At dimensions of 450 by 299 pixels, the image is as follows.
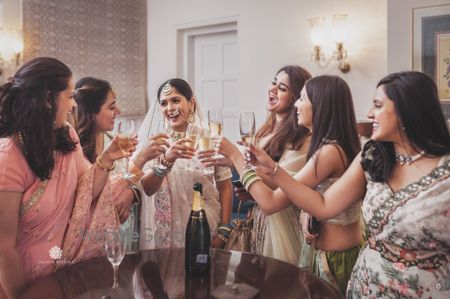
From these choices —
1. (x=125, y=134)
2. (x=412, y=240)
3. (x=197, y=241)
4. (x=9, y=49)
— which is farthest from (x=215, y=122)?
(x=9, y=49)

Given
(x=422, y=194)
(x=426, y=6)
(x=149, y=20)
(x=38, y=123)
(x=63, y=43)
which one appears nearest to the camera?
(x=422, y=194)

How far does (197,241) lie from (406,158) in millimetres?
804

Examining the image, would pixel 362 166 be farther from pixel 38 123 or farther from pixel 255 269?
pixel 38 123

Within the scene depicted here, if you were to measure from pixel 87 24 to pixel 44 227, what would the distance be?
443 centimetres

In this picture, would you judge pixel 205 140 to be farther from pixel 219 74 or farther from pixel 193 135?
pixel 219 74

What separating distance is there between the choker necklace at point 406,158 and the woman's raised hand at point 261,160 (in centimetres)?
44

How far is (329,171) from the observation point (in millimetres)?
1858

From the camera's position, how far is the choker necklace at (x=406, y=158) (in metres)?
1.53

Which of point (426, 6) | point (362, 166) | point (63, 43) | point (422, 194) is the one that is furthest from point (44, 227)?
point (63, 43)

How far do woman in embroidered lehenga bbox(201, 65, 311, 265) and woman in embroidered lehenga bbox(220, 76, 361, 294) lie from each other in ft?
0.85

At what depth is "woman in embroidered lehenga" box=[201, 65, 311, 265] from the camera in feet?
7.23

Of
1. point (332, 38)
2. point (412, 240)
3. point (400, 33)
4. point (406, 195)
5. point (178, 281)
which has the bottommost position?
point (178, 281)

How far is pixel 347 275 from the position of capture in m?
1.85

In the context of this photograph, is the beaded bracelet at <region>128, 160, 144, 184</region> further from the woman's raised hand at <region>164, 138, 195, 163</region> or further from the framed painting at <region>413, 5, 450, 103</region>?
the framed painting at <region>413, 5, 450, 103</region>
